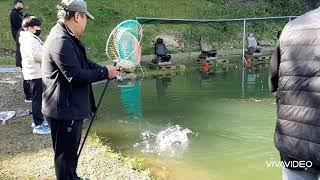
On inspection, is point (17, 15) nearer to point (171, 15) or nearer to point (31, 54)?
point (31, 54)

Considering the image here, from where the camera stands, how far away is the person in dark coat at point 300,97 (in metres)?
1.93

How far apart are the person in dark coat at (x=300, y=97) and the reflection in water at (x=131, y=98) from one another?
5.55m

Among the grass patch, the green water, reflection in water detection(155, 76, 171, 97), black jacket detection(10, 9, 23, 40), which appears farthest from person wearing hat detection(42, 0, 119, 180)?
the grass patch

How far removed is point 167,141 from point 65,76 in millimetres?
3453

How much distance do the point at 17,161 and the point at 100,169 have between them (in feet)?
3.38

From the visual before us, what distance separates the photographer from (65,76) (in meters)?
2.98

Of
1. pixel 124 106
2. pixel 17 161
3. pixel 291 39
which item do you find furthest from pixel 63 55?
pixel 124 106

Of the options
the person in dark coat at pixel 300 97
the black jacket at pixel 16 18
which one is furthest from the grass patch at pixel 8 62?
the person in dark coat at pixel 300 97

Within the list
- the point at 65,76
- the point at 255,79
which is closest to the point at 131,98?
the point at 255,79

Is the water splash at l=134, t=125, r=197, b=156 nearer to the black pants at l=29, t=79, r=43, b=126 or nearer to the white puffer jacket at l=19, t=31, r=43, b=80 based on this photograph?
the black pants at l=29, t=79, r=43, b=126

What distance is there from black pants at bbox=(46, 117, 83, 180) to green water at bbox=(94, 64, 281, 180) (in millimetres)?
1817

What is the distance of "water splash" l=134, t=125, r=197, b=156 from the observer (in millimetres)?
5824

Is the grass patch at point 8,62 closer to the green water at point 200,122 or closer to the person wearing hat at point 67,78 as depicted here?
the green water at point 200,122

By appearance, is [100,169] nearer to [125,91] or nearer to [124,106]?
[124,106]
